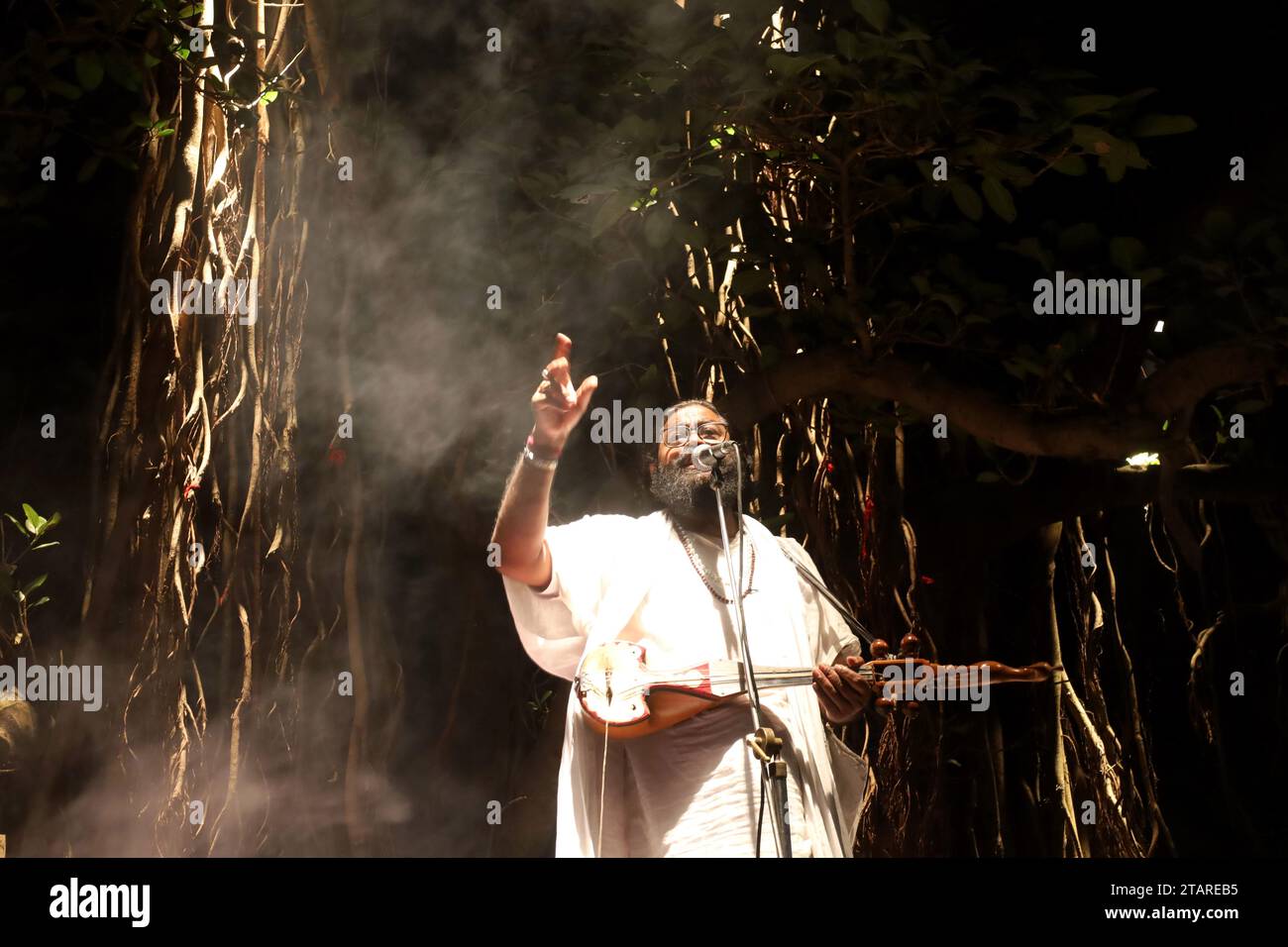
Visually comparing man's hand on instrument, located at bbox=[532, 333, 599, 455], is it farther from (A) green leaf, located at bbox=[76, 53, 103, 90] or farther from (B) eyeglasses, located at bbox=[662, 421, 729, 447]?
(A) green leaf, located at bbox=[76, 53, 103, 90]

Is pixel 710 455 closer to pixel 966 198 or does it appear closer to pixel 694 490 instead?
pixel 694 490

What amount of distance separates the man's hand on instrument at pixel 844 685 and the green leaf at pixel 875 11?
3.66 ft

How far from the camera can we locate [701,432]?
7.62ft

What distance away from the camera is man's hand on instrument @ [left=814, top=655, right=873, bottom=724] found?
6.72 feet

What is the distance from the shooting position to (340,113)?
2.60 metres

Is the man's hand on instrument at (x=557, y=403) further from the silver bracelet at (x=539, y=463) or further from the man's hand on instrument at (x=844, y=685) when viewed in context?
the man's hand on instrument at (x=844, y=685)

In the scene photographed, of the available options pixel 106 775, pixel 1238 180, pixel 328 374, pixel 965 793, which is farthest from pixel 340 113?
pixel 965 793

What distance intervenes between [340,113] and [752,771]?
1.53m

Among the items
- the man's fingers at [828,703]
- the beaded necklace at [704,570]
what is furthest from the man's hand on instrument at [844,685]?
the beaded necklace at [704,570]

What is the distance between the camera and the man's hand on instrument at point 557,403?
201 cm
